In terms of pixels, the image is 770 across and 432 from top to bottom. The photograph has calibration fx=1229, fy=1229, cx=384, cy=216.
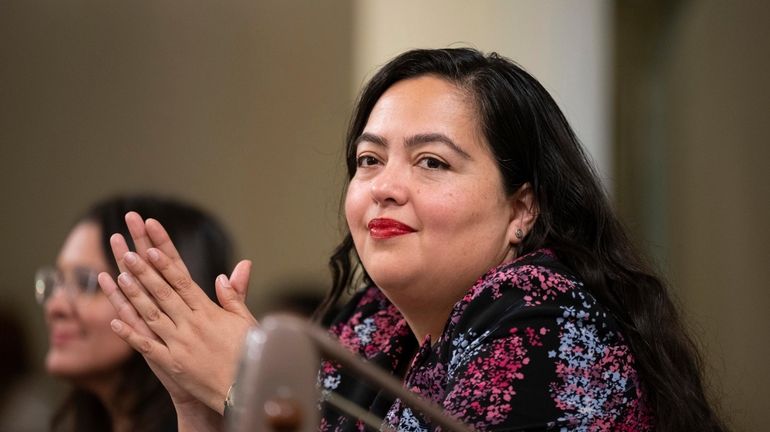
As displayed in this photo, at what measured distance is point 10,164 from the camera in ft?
18.7

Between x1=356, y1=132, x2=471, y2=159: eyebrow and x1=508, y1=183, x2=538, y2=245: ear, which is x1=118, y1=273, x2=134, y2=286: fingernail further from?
x1=508, y1=183, x2=538, y2=245: ear

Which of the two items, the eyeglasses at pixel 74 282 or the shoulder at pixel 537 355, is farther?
the eyeglasses at pixel 74 282

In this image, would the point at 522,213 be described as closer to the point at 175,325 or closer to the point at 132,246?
the point at 175,325

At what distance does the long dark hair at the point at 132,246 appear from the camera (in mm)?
3057

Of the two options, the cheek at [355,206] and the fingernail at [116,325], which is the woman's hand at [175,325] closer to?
the fingernail at [116,325]

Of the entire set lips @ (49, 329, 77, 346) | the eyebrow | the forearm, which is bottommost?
lips @ (49, 329, 77, 346)

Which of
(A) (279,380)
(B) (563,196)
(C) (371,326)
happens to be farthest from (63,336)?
(A) (279,380)

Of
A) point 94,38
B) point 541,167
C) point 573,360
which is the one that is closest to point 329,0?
point 94,38

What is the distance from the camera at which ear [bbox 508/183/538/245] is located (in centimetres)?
217

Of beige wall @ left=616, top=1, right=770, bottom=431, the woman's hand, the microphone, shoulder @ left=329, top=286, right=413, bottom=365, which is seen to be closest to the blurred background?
beige wall @ left=616, top=1, right=770, bottom=431

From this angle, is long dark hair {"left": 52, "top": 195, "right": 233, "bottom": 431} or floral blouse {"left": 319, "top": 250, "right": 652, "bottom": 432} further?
long dark hair {"left": 52, "top": 195, "right": 233, "bottom": 431}

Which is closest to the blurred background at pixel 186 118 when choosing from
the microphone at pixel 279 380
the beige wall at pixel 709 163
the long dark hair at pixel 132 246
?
the beige wall at pixel 709 163

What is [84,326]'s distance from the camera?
3205mm

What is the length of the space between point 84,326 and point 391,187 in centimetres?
143
